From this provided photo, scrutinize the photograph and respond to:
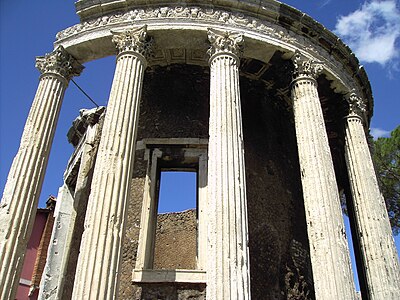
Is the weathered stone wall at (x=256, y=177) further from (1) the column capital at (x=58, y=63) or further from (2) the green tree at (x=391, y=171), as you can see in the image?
(2) the green tree at (x=391, y=171)

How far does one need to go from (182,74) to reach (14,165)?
16.3 ft

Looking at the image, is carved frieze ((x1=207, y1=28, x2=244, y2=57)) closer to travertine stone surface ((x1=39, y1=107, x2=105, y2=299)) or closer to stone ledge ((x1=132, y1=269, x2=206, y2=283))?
stone ledge ((x1=132, y1=269, x2=206, y2=283))

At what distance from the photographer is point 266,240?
969 centimetres

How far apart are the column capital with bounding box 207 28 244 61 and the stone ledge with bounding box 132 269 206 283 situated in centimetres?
436

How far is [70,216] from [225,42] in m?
6.22

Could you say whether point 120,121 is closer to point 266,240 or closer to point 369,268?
point 266,240

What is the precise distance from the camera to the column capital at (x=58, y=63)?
9.36 m

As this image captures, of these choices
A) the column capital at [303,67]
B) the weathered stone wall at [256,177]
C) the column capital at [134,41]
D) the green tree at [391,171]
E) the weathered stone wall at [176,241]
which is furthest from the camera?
the weathered stone wall at [176,241]

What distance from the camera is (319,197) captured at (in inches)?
317

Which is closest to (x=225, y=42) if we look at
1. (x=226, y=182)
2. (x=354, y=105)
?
(x=226, y=182)

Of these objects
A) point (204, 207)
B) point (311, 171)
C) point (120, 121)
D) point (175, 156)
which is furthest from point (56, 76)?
point (311, 171)

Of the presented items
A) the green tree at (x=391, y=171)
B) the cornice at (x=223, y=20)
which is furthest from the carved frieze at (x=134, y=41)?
the green tree at (x=391, y=171)

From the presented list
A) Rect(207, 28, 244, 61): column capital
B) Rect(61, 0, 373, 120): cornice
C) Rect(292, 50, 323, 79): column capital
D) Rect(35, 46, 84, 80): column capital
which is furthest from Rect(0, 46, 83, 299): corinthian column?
Rect(292, 50, 323, 79): column capital

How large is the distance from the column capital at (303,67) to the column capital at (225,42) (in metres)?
1.35
